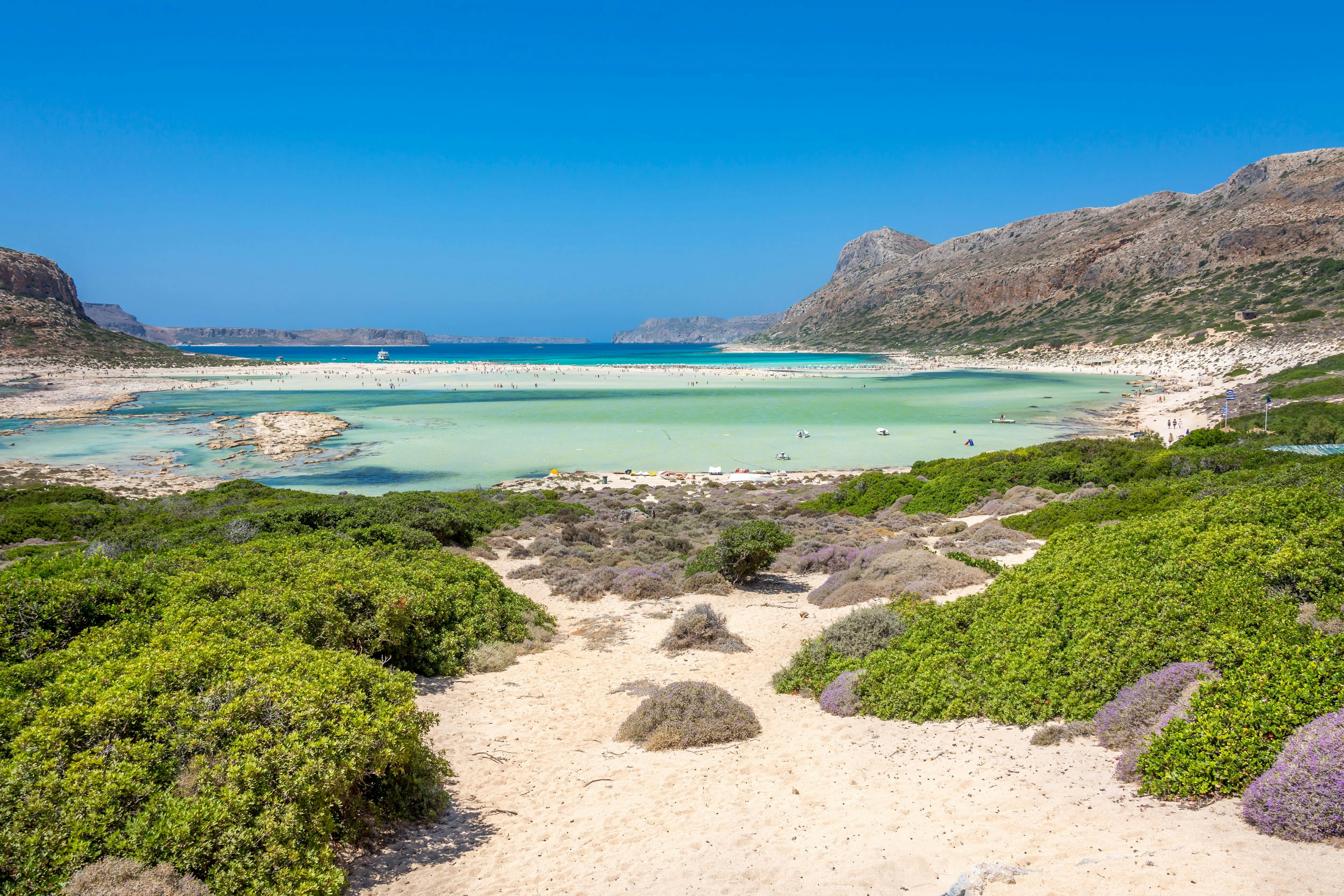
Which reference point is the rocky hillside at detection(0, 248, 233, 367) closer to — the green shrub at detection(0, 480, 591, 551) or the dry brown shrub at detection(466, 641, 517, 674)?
the green shrub at detection(0, 480, 591, 551)

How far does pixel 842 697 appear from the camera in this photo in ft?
24.2

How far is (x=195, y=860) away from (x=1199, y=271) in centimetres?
13441

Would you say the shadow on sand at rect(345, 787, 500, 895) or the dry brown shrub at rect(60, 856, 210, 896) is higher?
the dry brown shrub at rect(60, 856, 210, 896)

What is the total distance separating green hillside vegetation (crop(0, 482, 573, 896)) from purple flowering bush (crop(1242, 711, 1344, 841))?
17.0 feet

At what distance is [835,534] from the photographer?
16.6m

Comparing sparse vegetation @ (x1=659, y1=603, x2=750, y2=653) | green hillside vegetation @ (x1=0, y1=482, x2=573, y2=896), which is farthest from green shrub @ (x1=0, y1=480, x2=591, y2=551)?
sparse vegetation @ (x1=659, y1=603, x2=750, y2=653)

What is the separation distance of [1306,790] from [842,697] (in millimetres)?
4103

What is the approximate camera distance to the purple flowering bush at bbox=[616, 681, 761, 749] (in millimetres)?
6844

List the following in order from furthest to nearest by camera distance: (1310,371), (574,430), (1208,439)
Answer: (574,430) < (1310,371) < (1208,439)

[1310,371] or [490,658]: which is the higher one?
[1310,371]

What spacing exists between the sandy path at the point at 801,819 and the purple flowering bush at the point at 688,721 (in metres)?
0.14

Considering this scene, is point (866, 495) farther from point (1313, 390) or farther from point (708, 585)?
point (1313, 390)

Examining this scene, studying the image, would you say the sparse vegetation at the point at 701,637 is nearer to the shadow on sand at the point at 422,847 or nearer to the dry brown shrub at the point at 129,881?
the shadow on sand at the point at 422,847

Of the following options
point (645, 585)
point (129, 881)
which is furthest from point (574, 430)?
point (129, 881)
